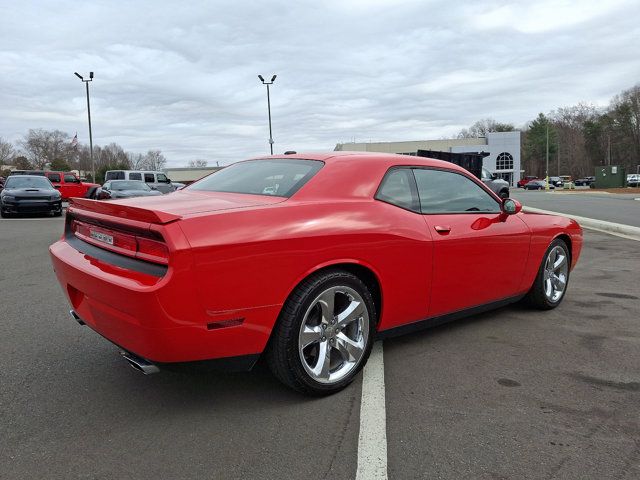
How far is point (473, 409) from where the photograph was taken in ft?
9.66

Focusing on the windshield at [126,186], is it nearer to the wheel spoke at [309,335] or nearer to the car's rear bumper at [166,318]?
the car's rear bumper at [166,318]

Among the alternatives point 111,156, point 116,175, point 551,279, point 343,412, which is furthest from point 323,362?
point 111,156

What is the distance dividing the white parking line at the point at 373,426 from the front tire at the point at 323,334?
163 millimetres

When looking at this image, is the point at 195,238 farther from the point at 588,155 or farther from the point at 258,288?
the point at 588,155

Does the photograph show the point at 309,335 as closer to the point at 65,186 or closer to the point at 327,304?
the point at 327,304

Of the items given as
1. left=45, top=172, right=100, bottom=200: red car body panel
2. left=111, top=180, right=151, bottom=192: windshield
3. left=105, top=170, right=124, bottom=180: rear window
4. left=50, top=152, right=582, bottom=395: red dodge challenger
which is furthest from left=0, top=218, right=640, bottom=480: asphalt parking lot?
left=105, top=170, right=124, bottom=180: rear window

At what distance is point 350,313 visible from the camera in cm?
319

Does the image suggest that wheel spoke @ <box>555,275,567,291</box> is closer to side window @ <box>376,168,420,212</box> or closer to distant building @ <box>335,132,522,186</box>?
side window @ <box>376,168,420,212</box>

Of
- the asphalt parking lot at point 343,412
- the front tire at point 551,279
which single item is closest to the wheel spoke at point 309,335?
the asphalt parking lot at point 343,412

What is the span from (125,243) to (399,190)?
6.24 feet

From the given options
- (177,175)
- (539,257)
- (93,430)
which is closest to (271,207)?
(93,430)

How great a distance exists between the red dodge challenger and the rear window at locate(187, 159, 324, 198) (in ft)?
0.06

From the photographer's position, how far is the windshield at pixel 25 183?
18.0 metres

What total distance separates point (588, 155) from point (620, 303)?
368ft
